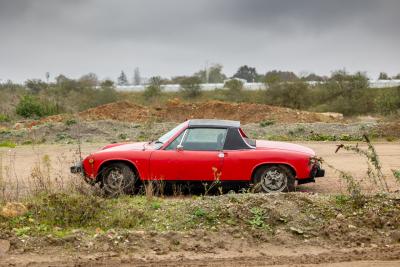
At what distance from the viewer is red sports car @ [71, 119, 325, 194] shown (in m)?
10.8

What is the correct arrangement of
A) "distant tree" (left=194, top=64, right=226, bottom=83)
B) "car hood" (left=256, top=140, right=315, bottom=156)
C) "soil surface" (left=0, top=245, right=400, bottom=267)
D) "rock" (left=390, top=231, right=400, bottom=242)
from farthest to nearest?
"distant tree" (left=194, top=64, right=226, bottom=83), "car hood" (left=256, top=140, right=315, bottom=156), "rock" (left=390, top=231, right=400, bottom=242), "soil surface" (left=0, top=245, right=400, bottom=267)

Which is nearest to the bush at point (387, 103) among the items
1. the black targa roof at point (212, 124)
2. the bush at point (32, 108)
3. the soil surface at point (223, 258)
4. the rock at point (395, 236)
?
the bush at point (32, 108)

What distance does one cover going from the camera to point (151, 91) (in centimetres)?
5628

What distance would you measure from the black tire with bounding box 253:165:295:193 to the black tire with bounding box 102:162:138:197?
2223mm

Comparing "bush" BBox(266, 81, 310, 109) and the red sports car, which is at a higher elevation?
"bush" BBox(266, 81, 310, 109)

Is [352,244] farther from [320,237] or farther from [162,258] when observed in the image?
[162,258]

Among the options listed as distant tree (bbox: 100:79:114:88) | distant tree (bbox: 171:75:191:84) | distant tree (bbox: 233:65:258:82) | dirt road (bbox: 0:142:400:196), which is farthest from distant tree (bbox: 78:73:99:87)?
distant tree (bbox: 233:65:258:82)

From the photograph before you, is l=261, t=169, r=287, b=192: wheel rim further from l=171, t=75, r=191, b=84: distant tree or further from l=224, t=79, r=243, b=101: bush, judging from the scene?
l=171, t=75, r=191, b=84: distant tree

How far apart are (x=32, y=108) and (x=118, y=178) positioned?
2835cm

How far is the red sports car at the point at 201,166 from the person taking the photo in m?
10.8

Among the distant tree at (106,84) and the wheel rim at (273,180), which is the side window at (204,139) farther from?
the distant tree at (106,84)

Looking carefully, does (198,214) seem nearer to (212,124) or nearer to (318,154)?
(212,124)

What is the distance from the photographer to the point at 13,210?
8734mm

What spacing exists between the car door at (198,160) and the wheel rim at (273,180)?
2.79 ft
